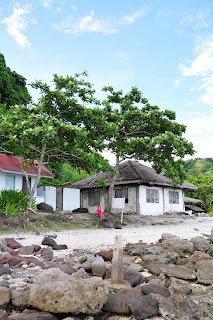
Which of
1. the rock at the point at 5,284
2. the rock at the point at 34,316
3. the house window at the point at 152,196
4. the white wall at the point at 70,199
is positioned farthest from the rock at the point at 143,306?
the house window at the point at 152,196

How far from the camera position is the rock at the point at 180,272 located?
5.36 meters

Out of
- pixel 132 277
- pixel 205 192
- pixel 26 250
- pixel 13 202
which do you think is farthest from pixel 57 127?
pixel 205 192

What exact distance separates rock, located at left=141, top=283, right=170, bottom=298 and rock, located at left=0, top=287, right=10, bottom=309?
6.78 feet

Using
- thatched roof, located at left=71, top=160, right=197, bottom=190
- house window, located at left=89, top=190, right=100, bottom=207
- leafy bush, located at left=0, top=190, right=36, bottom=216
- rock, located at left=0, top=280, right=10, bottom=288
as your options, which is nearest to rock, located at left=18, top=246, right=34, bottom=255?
rock, located at left=0, top=280, right=10, bottom=288

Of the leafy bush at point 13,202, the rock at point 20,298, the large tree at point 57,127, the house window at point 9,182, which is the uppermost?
the large tree at point 57,127

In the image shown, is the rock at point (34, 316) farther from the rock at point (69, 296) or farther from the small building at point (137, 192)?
the small building at point (137, 192)

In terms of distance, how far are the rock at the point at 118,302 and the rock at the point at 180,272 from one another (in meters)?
1.36

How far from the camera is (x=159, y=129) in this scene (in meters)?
18.5

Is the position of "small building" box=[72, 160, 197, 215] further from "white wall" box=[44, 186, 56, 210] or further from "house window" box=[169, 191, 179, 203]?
"white wall" box=[44, 186, 56, 210]

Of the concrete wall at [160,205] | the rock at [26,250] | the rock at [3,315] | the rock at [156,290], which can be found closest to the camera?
the rock at [3,315]

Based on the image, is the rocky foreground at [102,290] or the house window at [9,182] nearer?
the rocky foreground at [102,290]

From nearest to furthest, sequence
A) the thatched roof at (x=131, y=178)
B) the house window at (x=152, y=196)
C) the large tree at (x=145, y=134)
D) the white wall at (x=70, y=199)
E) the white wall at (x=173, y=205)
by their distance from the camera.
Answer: the large tree at (x=145, y=134) → the thatched roof at (x=131, y=178) → the white wall at (x=70, y=199) → the house window at (x=152, y=196) → the white wall at (x=173, y=205)

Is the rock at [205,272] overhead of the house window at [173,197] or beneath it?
beneath

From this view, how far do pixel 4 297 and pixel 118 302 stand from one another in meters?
1.55
